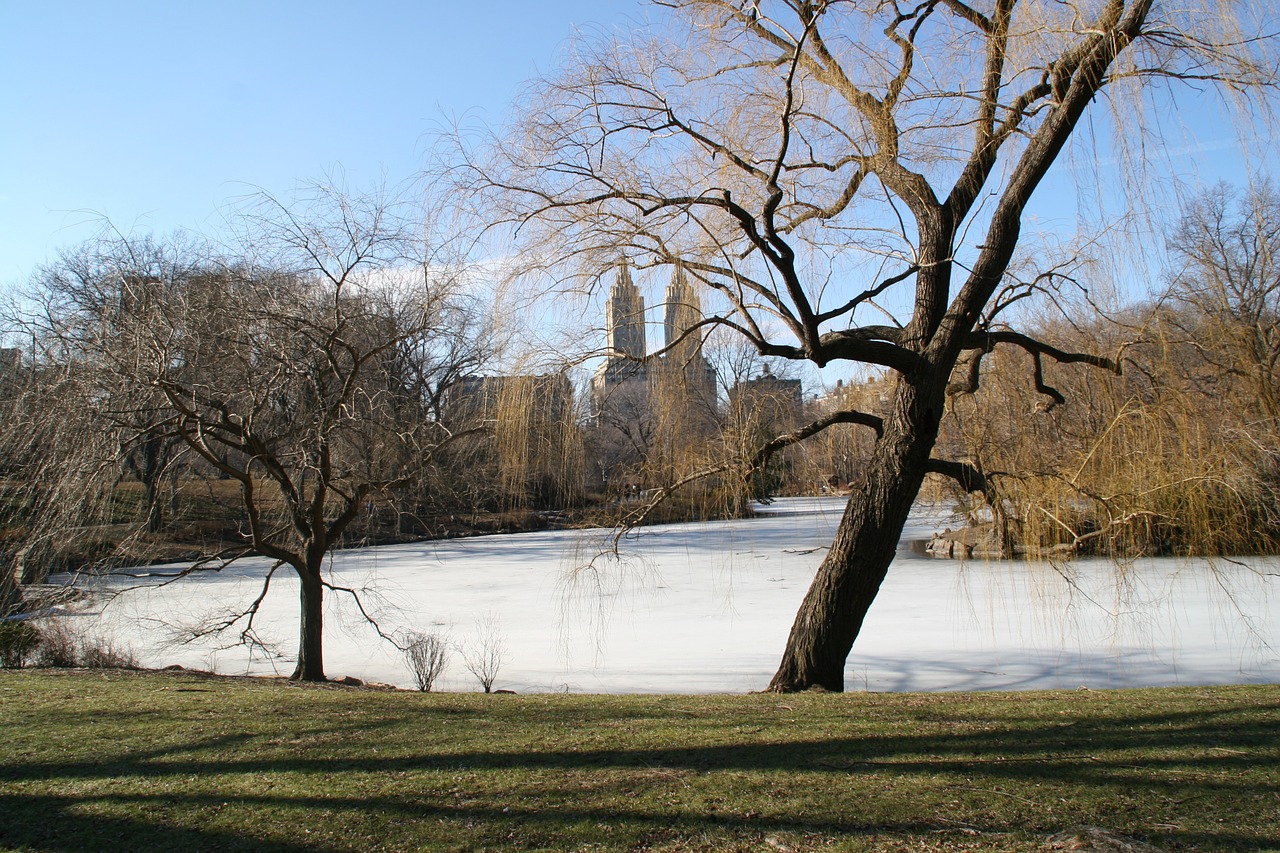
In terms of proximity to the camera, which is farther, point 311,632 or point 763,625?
point 763,625

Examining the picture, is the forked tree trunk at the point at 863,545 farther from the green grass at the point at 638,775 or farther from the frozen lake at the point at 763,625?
the frozen lake at the point at 763,625

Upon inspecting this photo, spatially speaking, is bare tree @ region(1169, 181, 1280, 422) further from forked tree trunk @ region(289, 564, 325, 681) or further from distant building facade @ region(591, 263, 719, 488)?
forked tree trunk @ region(289, 564, 325, 681)

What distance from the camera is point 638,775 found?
2.95m

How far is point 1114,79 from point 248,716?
5.09 m

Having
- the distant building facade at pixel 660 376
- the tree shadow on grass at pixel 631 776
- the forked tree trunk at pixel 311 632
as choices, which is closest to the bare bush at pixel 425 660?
the forked tree trunk at pixel 311 632

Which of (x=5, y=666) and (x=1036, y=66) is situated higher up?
(x=1036, y=66)

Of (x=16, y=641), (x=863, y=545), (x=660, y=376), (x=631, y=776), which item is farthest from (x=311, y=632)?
(x=631, y=776)

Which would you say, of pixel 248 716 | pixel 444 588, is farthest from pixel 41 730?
pixel 444 588

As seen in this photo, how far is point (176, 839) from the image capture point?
2.40 meters

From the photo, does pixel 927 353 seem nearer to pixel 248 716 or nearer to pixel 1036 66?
pixel 1036 66

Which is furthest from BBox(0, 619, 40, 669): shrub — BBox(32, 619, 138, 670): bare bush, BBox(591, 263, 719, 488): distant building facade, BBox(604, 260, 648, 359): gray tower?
BBox(604, 260, 648, 359): gray tower

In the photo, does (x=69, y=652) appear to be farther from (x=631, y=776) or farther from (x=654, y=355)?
(x=631, y=776)

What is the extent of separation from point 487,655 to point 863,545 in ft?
13.9

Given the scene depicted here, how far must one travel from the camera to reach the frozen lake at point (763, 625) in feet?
21.2
